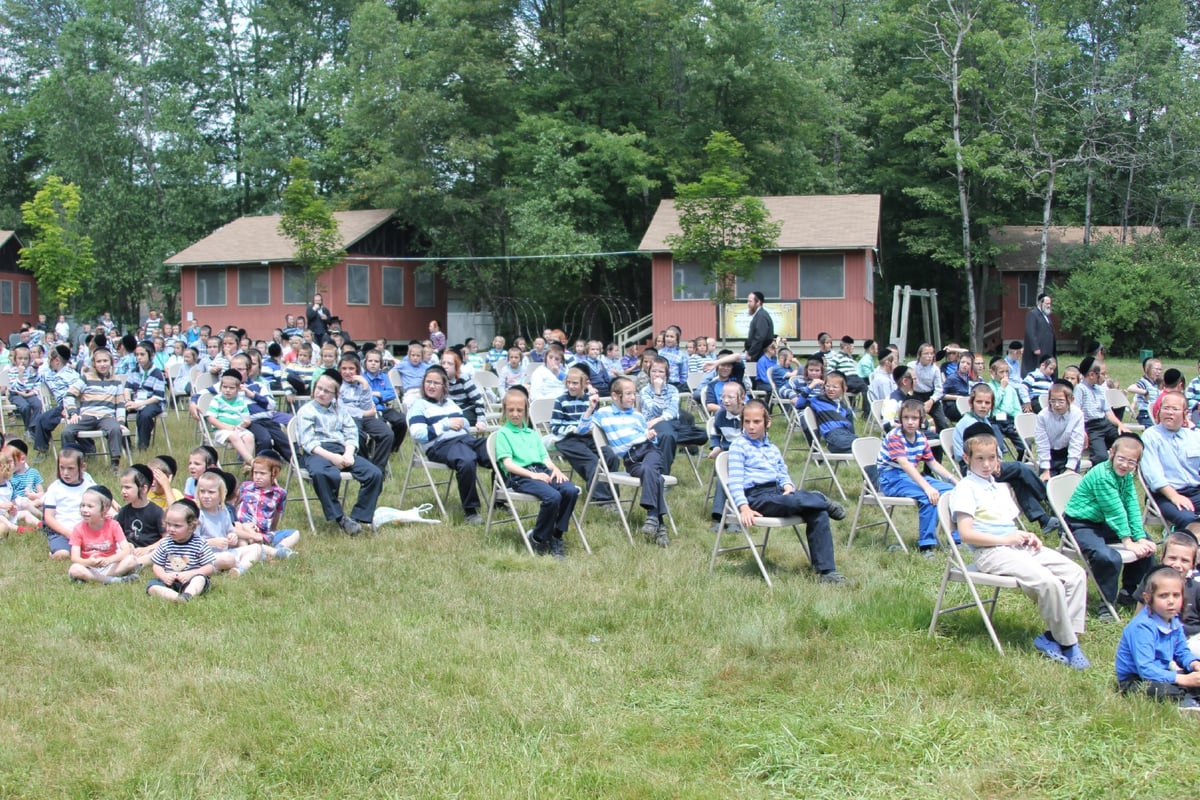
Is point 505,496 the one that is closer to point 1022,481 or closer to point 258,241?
point 1022,481

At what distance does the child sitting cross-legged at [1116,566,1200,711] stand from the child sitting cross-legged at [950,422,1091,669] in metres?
0.45

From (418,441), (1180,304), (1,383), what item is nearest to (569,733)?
(418,441)

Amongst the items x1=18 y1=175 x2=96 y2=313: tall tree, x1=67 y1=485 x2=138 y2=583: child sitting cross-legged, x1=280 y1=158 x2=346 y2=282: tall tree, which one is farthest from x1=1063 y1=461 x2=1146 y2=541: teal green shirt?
x1=18 y1=175 x2=96 y2=313: tall tree

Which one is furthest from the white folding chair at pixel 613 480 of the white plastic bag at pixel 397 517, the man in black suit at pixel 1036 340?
the man in black suit at pixel 1036 340

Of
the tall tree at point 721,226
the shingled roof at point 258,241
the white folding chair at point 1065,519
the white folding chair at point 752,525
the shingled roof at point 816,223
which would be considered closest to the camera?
the white folding chair at point 1065,519

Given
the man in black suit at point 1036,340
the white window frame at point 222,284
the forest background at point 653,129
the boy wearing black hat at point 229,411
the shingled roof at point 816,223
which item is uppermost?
the forest background at point 653,129

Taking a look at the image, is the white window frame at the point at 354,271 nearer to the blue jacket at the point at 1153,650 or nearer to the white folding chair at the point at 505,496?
the white folding chair at the point at 505,496

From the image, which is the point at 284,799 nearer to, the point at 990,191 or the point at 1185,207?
the point at 990,191

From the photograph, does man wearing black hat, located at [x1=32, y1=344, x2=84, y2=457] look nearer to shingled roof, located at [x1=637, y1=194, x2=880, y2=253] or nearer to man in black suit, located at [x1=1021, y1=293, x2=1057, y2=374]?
man in black suit, located at [x1=1021, y1=293, x2=1057, y2=374]

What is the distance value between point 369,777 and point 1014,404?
9.18 meters

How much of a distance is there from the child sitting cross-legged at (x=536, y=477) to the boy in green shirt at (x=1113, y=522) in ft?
11.0

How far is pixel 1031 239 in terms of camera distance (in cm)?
3459

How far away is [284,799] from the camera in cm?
420

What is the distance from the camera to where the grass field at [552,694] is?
4.37 meters
